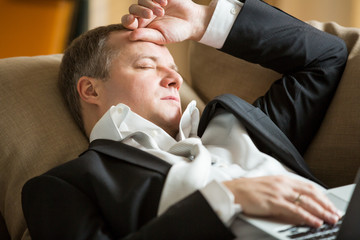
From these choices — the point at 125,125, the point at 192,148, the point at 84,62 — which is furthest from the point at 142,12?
the point at 192,148

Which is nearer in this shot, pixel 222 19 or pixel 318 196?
pixel 318 196

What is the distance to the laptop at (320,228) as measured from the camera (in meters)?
0.79

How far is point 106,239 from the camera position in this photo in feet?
3.29

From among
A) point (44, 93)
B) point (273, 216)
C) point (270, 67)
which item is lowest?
point (44, 93)

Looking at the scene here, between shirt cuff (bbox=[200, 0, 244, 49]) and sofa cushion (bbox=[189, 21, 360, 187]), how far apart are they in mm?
195

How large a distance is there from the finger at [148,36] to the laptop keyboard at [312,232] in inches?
29.7

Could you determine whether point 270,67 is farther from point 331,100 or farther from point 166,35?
point 166,35

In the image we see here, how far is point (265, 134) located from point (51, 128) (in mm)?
651

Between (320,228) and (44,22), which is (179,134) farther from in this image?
(44,22)

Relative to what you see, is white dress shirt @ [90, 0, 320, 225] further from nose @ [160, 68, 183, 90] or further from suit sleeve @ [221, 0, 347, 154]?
suit sleeve @ [221, 0, 347, 154]

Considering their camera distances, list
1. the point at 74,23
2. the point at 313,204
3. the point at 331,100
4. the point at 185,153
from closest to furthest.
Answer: the point at 313,204 → the point at 185,153 → the point at 331,100 → the point at 74,23

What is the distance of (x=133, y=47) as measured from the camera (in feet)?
4.62

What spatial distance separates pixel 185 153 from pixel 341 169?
47 cm

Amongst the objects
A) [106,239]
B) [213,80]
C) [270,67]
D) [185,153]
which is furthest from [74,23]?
[106,239]
